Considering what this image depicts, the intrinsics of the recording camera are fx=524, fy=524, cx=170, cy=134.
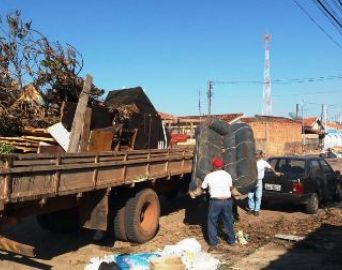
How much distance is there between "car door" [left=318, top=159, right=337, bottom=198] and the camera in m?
14.7

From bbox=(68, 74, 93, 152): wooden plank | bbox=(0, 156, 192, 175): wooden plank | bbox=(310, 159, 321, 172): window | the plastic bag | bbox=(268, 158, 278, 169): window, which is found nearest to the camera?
bbox=(0, 156, 192, 175): wooden plank

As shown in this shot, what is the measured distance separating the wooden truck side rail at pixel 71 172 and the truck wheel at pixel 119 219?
0.46 metres

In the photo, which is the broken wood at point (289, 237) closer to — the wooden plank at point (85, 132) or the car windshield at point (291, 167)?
the car windshield at point (291, 167)

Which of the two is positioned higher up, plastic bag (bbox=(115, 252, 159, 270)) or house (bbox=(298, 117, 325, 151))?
house (bbox=(298, 117, 325, 151))

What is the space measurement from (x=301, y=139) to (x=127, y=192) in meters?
47.4

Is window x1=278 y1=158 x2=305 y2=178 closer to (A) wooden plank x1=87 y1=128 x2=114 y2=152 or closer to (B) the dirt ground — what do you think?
(B) the dirt ground

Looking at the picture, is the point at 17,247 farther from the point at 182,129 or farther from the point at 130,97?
the point at 182,129

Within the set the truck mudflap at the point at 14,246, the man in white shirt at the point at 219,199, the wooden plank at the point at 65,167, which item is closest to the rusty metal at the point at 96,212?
the wooden plank at the point at 65,167

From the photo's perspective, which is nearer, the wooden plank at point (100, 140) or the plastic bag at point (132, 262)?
the plastic bag at point (132, 262)

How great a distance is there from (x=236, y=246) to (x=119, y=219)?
2199 mm

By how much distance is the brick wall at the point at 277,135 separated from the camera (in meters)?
47.3

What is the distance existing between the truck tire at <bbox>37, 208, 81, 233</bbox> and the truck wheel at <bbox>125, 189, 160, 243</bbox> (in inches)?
44.3

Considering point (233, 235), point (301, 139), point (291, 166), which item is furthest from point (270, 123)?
point (233, 235)

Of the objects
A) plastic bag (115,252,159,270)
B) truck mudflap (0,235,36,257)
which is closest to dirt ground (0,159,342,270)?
plastic bag (115,252,159,270)
